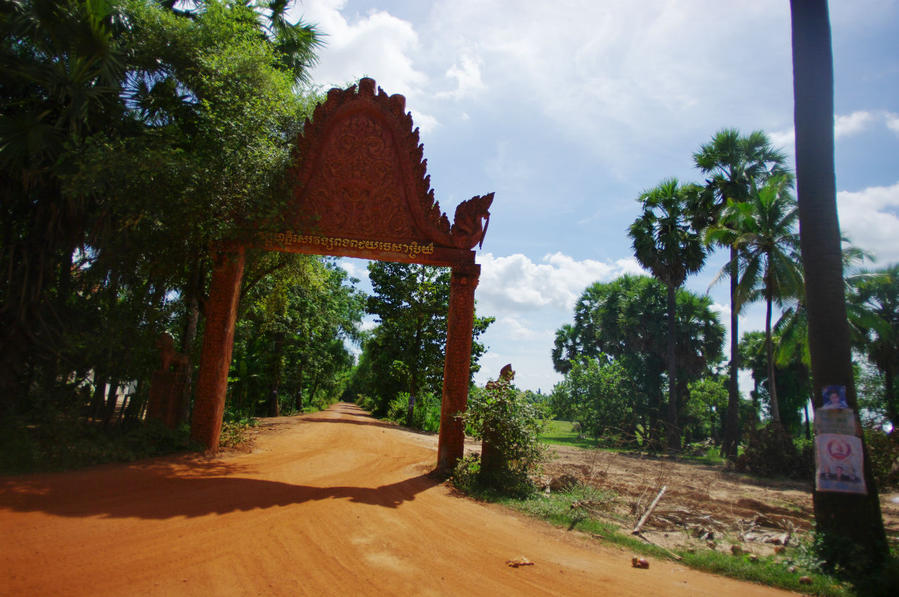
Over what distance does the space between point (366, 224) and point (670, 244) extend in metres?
19.2

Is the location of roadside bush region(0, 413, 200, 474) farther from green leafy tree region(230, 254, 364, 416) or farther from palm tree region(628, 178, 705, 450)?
palm tree region(628, 178, 705, 450)

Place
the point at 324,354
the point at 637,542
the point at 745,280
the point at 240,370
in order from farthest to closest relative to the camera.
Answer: the point at 324,354
the point at 240,370
the point at 745,280
the point at 637,542

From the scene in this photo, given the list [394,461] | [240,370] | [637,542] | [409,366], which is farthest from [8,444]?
[409,366]

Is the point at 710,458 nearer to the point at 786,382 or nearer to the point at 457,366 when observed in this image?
the point at 786,382

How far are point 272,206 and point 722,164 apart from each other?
21.6 m

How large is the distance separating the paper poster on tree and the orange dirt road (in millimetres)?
1978

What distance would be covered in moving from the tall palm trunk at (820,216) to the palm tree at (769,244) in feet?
43.8

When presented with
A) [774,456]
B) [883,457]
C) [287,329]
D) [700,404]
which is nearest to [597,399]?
[774,456]

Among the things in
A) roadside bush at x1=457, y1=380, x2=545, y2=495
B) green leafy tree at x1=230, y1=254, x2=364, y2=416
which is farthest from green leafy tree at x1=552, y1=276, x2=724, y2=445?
roadside bush at x1=457, y1=380, x2=545, y2=495

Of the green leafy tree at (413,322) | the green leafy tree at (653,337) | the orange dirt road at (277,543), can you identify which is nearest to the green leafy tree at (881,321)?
Result: the green leafy tree at (653,337)

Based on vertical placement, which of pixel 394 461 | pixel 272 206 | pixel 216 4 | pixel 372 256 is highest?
pixel 216 4

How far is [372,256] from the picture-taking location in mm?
9133

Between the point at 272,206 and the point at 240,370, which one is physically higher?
the point at 272,206

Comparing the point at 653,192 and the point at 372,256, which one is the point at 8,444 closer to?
the point at 372,256
